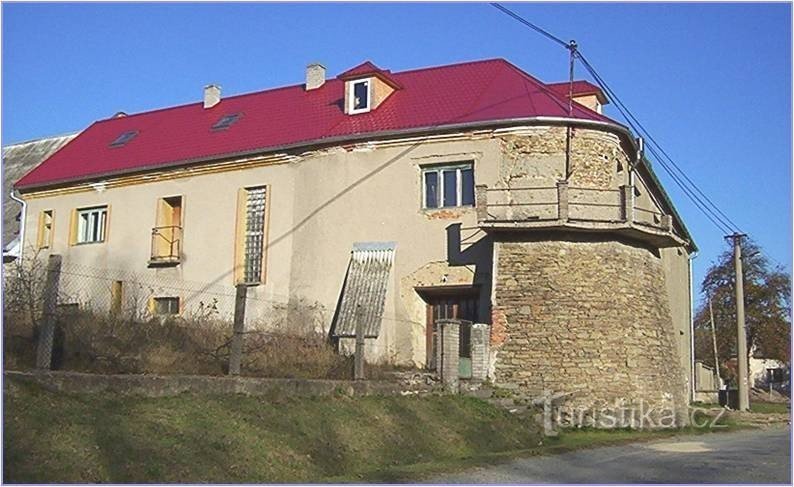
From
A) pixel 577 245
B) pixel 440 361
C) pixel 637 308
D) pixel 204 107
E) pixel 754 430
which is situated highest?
pixel 204 107

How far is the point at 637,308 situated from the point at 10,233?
2462 centimetres

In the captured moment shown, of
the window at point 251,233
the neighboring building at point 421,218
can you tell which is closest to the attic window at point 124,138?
the neighboring building at point 421,218

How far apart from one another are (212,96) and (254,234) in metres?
8.19

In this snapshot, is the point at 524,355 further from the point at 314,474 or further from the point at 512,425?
the point at 314,474

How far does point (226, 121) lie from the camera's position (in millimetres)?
31078

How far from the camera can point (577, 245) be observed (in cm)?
2327

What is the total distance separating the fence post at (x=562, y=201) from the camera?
22.4m

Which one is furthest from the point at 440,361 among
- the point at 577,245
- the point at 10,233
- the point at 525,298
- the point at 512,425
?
the point at 10,233

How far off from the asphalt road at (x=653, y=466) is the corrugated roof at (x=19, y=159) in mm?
27626

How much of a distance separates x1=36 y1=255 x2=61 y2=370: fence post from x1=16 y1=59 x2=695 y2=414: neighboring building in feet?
39.3

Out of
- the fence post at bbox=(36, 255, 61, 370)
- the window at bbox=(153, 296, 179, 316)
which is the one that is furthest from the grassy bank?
the window at bbox=(153, 296, 179, 316)

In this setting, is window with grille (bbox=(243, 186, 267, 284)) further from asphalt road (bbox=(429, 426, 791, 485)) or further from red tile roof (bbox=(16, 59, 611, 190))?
asphalt road (bbox=(429, 426, 791, 485))

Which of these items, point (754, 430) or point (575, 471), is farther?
point (754, 430)

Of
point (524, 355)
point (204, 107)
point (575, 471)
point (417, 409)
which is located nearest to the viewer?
point (575, 471)
